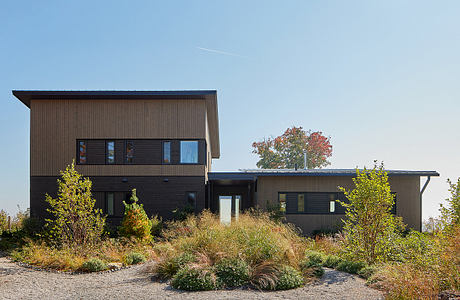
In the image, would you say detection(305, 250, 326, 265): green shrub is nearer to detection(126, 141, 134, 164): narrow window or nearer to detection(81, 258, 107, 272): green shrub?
detection(81, 258, 107, 272): green shrub

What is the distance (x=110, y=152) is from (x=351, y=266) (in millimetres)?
12129

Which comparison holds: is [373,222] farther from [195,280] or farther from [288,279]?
[195,280]

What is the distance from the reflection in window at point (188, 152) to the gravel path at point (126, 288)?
8.17 m

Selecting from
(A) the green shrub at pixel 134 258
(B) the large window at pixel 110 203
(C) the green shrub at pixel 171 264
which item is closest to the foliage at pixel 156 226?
(B) the large window at pixel 110 203

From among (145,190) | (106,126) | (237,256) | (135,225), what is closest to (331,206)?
(145,190)

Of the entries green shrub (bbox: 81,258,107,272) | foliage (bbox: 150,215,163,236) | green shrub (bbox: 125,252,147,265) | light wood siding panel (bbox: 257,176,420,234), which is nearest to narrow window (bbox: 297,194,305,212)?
light wood siding panel (bbox: 257,176,420,234)

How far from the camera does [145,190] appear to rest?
17.5 metres

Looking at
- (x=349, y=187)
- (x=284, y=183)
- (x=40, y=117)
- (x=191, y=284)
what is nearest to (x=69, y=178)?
(x=191, y=284)

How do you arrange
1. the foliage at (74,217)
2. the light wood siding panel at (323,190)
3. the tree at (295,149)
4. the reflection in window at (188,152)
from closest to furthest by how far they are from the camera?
the foliage at (74,217) → the reflection in window at (188,152) → the light wood siding panel at (323,190) → the tree at (295,149)

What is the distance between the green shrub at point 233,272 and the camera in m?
7.54

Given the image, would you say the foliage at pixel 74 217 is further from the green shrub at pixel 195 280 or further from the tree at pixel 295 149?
the tree at pixel 295 149

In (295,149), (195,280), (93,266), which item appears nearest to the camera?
(195,280)

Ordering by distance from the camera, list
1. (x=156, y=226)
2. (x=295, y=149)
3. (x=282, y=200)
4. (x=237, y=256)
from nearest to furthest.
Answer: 1. (x=237, y=256)
2. (x=156, y=226)
3. (x=282, y=200)
4. (x=295, y=149)

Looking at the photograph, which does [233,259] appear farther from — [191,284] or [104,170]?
[104,170]
